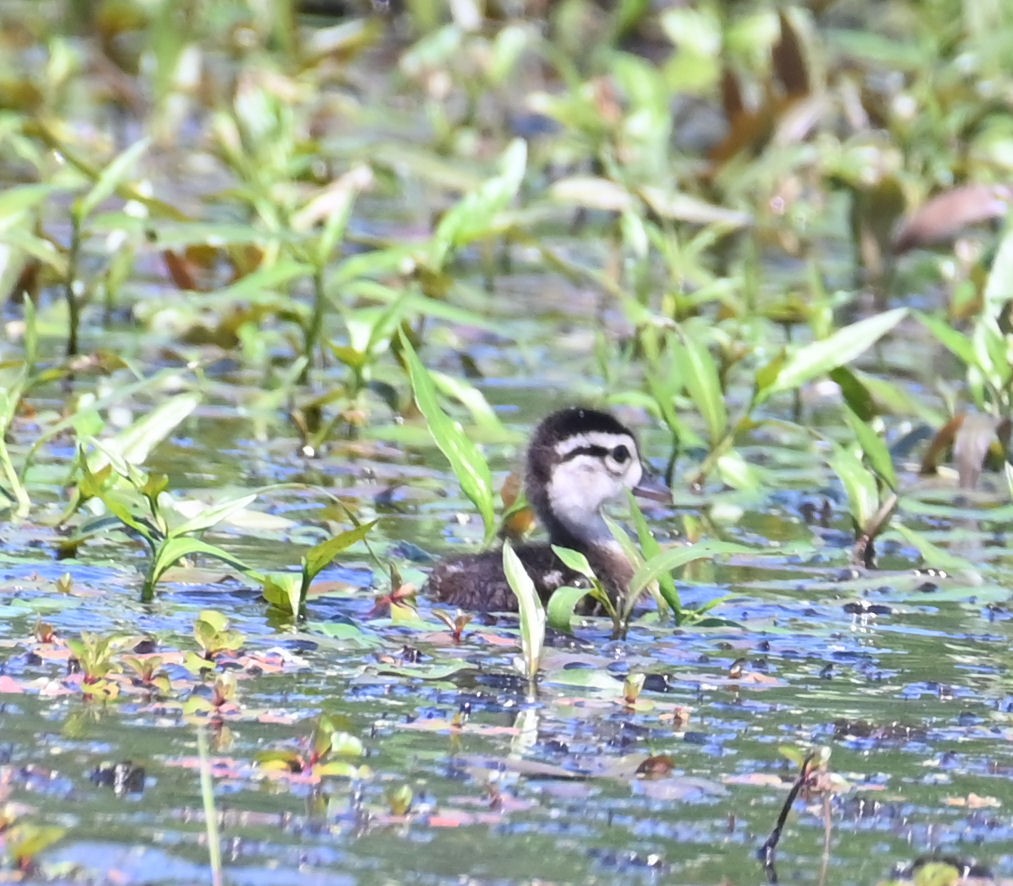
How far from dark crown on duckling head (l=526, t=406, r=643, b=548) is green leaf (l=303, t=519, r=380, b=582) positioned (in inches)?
53.0

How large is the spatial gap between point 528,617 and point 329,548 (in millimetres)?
661

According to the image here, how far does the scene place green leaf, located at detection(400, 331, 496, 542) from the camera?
21.3 ft

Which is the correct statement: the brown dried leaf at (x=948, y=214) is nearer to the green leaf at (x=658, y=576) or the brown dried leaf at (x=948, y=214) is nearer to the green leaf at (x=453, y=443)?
the green leaf at (x=453, y=443)

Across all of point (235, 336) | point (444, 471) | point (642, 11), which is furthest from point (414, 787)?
point (642, 11)

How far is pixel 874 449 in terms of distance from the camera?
23.7 feet

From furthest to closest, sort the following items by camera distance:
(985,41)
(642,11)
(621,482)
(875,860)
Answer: (642,11), (985,41), (621,482), (875,860)

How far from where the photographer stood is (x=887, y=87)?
55.5 ft

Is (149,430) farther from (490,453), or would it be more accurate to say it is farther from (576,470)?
(490,453)

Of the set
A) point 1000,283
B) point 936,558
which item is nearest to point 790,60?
point 1000,283

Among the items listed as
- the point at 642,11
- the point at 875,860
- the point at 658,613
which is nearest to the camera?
the point at 875,860

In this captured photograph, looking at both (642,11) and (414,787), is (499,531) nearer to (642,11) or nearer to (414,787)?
(414,787)

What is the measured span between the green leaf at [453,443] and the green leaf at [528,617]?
845 millimetres

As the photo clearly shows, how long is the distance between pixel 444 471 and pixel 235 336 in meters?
1.44

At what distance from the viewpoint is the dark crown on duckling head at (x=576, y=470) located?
24.3ft
